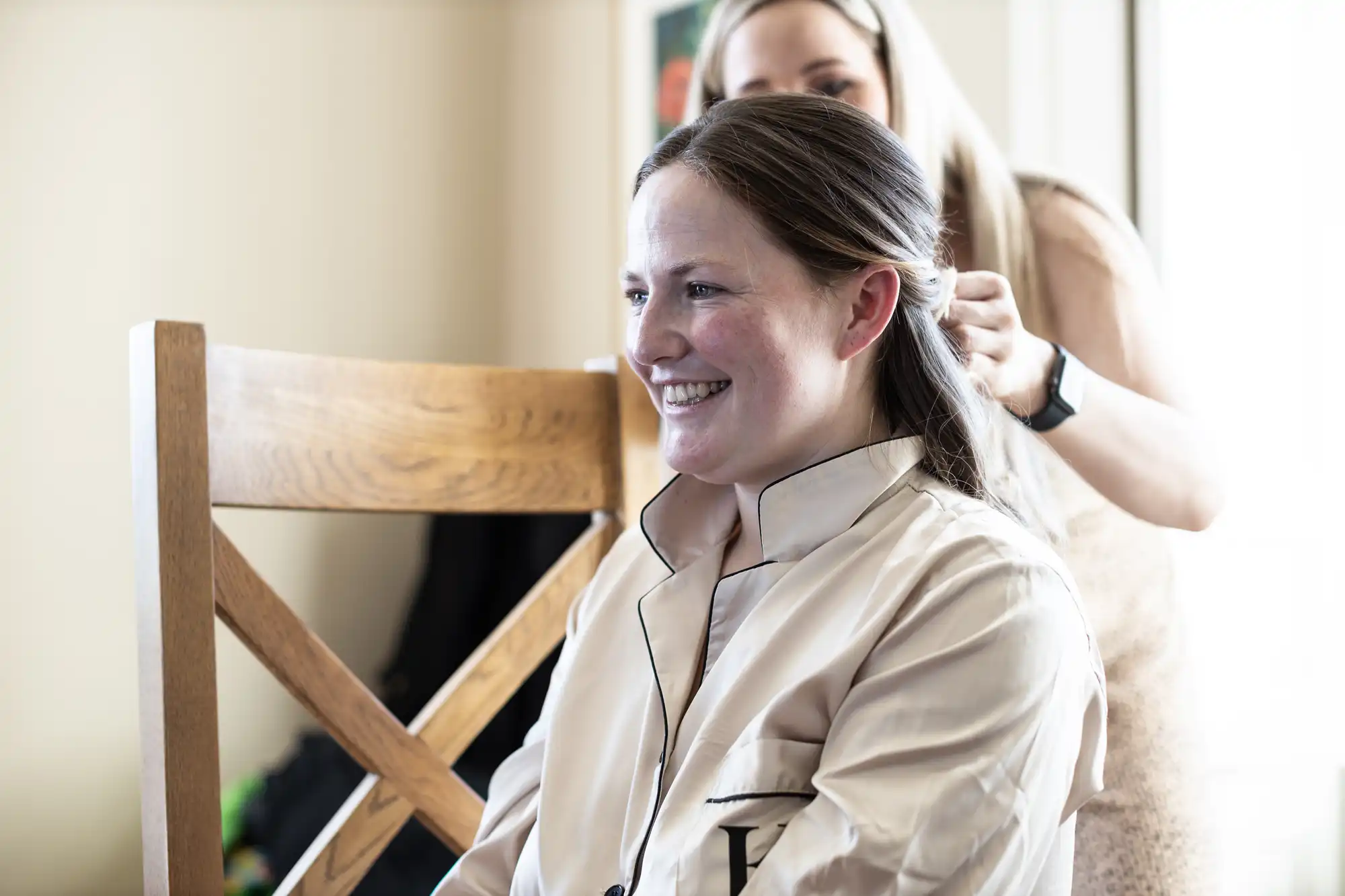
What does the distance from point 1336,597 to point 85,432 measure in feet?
5.87

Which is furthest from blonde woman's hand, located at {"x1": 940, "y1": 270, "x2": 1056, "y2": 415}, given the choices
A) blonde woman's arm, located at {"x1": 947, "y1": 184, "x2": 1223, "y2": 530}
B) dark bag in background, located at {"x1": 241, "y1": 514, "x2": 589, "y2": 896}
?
dark bag in background, located at {"x1": 241, "y1": 514, "x2": 589, "y2": 896}

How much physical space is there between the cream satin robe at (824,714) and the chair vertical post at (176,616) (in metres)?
0.22

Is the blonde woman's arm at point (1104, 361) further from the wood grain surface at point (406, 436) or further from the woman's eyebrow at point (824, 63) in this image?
the wood grain surface at point (406, 436)

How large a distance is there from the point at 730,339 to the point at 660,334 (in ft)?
0.18

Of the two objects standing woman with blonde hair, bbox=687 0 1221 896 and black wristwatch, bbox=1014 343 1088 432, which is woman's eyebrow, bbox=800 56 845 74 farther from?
black wristwatch, bbox=1014 343 1088 432

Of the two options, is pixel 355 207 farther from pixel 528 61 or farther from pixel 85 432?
pixel 85 432

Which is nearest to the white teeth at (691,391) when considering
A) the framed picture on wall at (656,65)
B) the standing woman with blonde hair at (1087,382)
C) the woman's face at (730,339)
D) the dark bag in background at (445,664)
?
the woman's face at (730,339)

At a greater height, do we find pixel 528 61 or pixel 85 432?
pixel 528 61

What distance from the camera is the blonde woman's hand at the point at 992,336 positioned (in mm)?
934

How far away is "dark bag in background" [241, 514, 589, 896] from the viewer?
5.98 feet

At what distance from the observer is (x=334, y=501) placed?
40.2 inches

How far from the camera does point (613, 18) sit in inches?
90.1

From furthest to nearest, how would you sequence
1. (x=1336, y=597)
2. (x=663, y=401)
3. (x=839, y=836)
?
(x=1336, y=597) < (x=663, y=401) < (x=839, y=836)

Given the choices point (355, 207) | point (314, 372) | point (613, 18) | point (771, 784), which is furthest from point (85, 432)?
point (771, 784)
